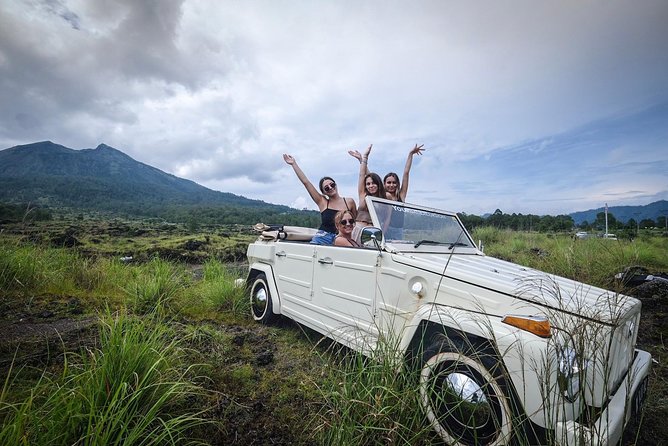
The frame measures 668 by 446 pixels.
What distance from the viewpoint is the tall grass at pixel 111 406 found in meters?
1.48

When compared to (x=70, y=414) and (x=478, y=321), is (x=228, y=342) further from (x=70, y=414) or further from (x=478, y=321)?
(x=478, y=321)

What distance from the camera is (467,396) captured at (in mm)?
1968

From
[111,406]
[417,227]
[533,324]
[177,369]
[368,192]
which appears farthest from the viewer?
[368,192]

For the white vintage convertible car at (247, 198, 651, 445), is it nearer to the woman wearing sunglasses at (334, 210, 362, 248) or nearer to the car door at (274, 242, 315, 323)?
the car door at (274, 242, 315, 323)

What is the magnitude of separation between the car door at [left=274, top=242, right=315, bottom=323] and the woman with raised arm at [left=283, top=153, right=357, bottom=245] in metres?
0.86

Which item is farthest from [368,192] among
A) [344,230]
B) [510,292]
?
[510,292]

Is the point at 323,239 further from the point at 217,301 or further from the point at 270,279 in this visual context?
the point at 217,301

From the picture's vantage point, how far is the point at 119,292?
593 centimetres

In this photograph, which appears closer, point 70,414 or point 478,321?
point 70,414

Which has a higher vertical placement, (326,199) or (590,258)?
(326,199)

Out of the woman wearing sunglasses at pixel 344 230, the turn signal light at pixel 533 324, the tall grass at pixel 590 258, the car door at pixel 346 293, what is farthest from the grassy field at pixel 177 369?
the woman wearing sunglasses at pixel 344 230

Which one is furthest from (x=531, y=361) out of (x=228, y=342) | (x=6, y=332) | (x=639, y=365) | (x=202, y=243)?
(x=202, y=243)

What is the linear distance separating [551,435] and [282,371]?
246 cm

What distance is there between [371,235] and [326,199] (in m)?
2.41
